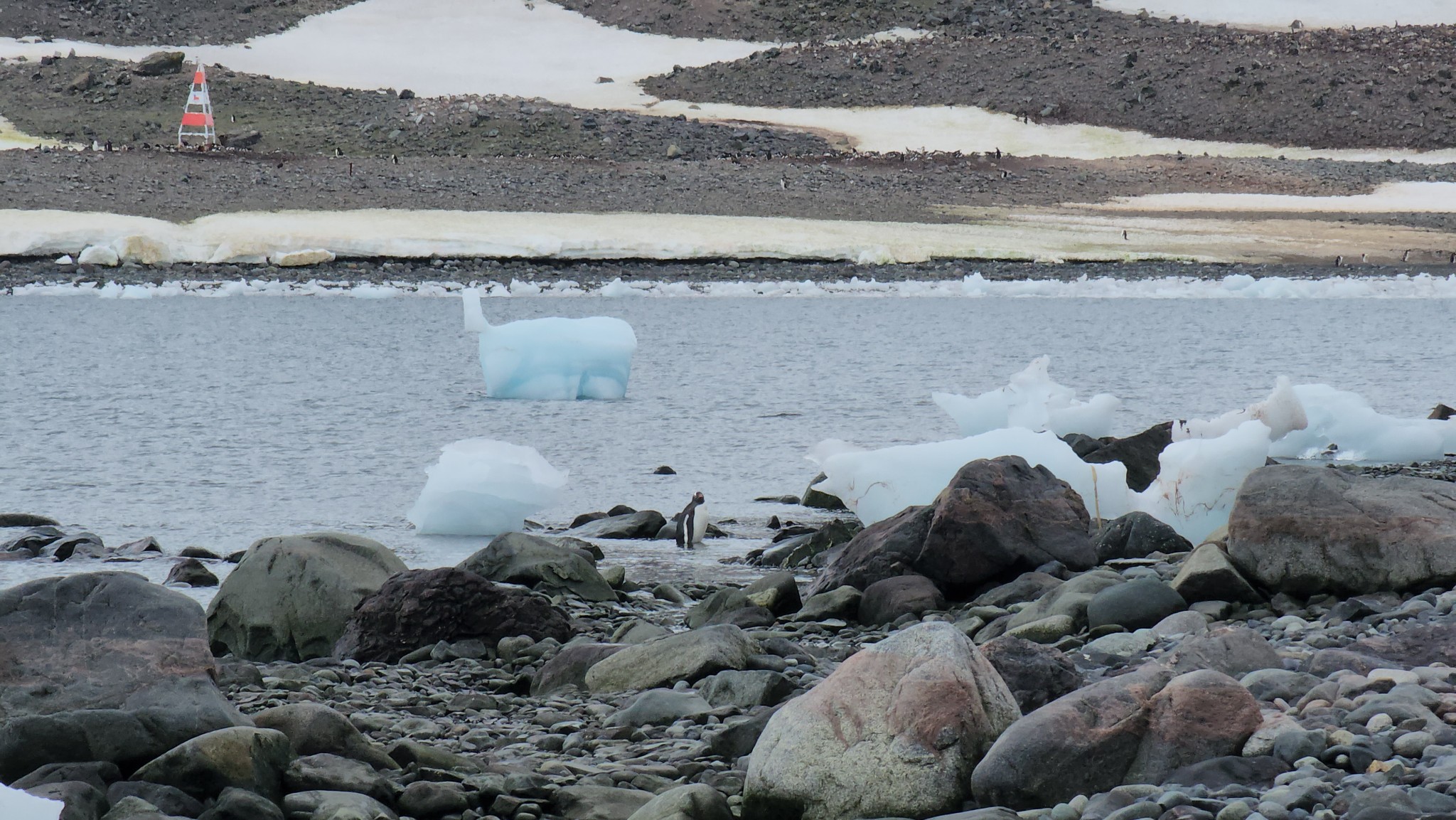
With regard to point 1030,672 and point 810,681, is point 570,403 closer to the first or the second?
point 810,681

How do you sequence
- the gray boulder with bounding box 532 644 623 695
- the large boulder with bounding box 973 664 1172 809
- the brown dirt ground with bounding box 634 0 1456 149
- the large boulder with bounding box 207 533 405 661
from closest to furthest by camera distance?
1. the large boulder with bounding box 973 664 1172 809
2. the gray boulder with bounding box 532 644 623 695
3. the large boulder with bounding box 207 533 405 661
4. the brown dirt ground with bounding box 634 0 1456 149

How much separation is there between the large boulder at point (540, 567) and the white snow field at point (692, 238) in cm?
2392

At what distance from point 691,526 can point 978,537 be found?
211cm

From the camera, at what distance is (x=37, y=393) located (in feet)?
48.8

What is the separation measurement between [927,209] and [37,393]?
93.1 ft

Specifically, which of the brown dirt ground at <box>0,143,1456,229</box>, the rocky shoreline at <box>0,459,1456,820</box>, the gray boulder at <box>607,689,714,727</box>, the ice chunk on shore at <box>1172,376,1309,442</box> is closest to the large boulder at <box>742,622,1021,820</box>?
the rocky shoreline at <box>0,459,1456,820</box>

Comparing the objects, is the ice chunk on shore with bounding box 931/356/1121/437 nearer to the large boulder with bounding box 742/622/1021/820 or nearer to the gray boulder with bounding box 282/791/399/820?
the large boulder with bounding box 742/622/1021/820

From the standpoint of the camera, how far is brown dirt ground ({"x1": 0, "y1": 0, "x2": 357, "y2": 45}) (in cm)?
6600

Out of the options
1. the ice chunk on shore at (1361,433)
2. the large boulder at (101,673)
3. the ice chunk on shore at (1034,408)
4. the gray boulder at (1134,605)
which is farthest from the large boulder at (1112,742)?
the ice chunk on shore at (1361,433)

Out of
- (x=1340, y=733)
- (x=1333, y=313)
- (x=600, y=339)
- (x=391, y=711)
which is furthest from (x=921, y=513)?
(x=1333, y=313)

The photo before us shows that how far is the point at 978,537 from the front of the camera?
21.5ft

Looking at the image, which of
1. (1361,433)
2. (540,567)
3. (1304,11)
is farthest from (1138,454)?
(1304,11)

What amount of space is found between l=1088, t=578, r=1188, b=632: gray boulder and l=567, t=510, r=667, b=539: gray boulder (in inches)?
142

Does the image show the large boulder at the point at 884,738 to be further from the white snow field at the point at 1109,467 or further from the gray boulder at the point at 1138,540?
the white snow field at the point at 1109,467
